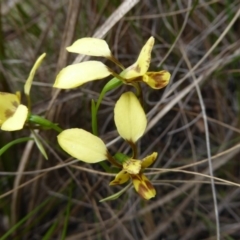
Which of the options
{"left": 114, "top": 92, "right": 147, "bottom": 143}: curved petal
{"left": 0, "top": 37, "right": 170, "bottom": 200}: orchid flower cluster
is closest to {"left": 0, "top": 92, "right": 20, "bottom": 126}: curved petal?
{"left": 0, "top": 37, "right": 170, "bottom": 200}: orchid flower cluster

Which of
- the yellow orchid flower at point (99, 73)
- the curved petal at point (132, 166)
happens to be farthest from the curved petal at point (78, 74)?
the curved petal at point (132, 166)

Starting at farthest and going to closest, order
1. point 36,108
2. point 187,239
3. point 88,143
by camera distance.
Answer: point 187,239 < point 36,108 < point 88,143

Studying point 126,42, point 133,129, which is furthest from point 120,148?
point 133,129

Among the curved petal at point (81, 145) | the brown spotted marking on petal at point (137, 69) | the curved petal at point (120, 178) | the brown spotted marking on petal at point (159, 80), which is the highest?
the brown spotted marking on petal at point (137, 69)

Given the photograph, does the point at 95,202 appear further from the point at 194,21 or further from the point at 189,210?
the point at 194,21

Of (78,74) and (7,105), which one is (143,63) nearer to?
(78,74)

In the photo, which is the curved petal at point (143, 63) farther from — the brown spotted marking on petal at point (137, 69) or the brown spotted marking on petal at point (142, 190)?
the brown spotted marking on petal at point (142, 190)

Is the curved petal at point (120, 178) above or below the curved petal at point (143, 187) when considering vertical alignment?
above
